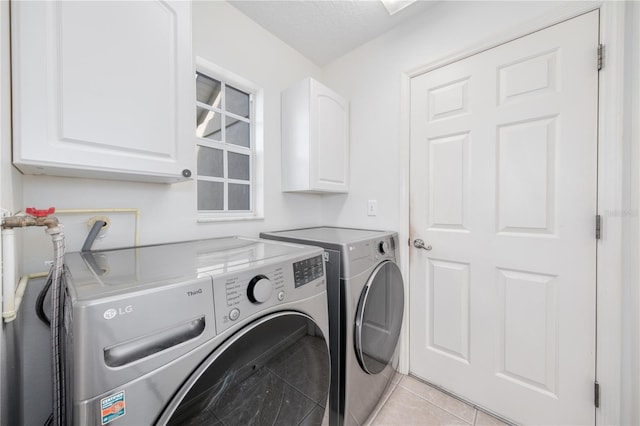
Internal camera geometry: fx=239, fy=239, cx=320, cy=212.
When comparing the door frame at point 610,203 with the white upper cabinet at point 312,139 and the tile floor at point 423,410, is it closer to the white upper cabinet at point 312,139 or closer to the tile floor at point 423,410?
the tile floor at point 423,410

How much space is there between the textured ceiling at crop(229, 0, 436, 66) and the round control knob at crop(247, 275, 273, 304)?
176cm

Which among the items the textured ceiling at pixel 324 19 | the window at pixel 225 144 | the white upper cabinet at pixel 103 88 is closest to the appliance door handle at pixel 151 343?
the white upper cabinet at pixel 103 88

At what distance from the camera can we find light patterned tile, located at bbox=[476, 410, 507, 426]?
137 centimetres

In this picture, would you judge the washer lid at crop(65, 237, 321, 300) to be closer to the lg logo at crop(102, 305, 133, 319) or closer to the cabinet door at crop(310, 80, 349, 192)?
the lg logo at crop(102, 305, 133, 319)

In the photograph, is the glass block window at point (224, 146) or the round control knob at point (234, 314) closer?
the round control knob at point (234, 314)

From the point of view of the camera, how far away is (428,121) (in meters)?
1.67

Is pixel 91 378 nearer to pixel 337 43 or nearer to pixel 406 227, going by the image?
pixel 406 227

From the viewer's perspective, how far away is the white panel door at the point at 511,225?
120 cm

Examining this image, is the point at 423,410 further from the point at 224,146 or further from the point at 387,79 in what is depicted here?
the point at 387,79

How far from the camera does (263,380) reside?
0.76 metres

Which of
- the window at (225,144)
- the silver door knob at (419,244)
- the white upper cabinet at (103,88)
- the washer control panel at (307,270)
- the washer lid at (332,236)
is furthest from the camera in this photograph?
the silver door knob at (419,244)

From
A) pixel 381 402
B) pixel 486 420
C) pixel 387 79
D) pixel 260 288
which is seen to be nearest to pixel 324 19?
pixel 387 79

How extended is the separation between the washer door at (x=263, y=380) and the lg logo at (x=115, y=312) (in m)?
0.22

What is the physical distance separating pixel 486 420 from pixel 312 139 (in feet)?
6.72
